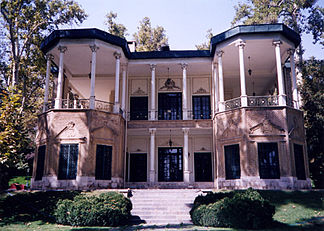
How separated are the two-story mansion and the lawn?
1.99 meters

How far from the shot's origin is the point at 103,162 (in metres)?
18.5

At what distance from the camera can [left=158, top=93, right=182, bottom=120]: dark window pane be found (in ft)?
78.3

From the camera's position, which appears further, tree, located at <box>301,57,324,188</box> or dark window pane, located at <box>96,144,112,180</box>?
tree, located at <box>301,57,324,188</box>

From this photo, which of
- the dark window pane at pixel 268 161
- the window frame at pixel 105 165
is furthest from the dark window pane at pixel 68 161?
the dark window pane at pixel 268 161

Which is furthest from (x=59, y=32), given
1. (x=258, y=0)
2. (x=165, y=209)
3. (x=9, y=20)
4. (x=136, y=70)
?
(x=258, y=0)

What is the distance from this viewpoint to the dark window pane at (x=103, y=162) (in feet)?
59.6

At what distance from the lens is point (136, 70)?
2353 centimetres

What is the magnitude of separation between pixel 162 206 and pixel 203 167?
8960mm

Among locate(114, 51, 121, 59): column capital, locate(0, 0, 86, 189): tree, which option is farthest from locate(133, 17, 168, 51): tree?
locate(114, 51, 121, 59): column capital

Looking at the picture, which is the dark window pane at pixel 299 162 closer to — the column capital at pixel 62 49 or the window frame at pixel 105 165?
the window frame at pixel 105 165

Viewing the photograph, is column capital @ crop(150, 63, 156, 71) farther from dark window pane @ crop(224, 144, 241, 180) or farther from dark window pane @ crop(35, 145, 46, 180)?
dark window pane @ crop(35, 145, 46, 180)

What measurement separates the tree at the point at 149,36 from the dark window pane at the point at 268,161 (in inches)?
849

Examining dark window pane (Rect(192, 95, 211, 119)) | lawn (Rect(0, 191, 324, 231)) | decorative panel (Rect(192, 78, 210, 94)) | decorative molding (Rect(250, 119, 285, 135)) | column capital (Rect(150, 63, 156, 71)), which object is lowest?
lawn (Rect(0, 191, 324, 231))

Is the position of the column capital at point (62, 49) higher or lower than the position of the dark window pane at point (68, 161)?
higher
